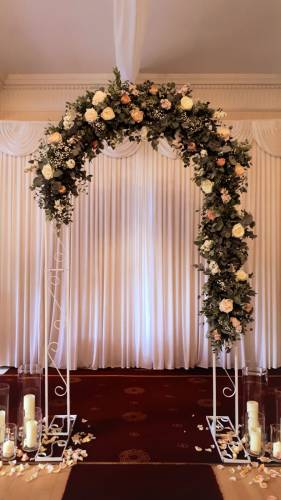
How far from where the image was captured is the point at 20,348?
4402 millimetres

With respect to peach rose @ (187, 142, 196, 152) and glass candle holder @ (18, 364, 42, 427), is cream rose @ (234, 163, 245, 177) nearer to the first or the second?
peach rose @ (187, 142, 196, 152)

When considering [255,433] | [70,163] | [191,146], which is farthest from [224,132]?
[255,433]

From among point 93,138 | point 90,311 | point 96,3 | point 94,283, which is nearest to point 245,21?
point 96,3

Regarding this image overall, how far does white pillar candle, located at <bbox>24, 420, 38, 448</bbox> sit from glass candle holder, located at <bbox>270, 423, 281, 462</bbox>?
1598 millimetres

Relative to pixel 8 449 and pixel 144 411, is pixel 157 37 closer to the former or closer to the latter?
pixel 144 411

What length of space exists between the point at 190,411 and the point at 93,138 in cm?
238

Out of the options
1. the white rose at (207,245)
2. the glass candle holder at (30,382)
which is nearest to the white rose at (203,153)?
the white rose at (207,245)

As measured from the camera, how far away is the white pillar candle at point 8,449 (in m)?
2.44

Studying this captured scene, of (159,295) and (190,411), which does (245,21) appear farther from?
(190,411)

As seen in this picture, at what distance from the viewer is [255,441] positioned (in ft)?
8.23

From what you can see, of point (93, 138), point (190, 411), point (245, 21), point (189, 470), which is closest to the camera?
point (189, 470)

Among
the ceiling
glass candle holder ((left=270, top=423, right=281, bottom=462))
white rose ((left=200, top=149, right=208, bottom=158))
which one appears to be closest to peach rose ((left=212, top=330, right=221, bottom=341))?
glass candle holder ((left=270, top=423, right=281, bottom=462))

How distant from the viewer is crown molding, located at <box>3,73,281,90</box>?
4773mm

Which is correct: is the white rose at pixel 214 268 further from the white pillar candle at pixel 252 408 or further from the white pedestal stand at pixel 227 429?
the white pillar candle at pixel 252 408
